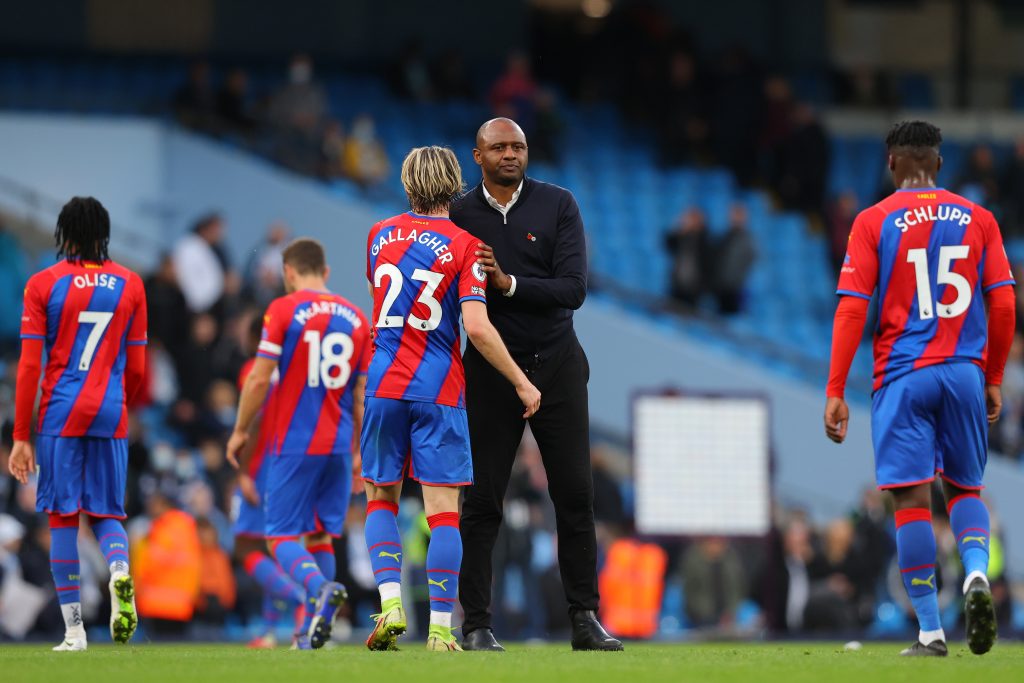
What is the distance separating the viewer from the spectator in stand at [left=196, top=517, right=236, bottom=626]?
16562mm

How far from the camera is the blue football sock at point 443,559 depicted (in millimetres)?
8547

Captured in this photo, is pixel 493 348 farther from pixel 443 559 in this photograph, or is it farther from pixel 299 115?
pixel 299 115

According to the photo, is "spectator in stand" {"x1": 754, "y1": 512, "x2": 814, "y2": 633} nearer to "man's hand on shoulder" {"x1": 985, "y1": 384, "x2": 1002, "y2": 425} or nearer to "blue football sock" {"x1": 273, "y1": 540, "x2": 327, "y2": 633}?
"blue football sock" {"x1": 273, "y1": 540, "x2": 327, "y2": 633}

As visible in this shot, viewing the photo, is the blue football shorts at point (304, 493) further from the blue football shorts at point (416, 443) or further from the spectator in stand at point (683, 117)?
the spectator in stand at point (683, 117)

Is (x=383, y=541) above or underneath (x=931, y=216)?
underneath

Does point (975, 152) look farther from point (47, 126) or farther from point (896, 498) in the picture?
point (896, 498)

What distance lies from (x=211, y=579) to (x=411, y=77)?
10.4 metres

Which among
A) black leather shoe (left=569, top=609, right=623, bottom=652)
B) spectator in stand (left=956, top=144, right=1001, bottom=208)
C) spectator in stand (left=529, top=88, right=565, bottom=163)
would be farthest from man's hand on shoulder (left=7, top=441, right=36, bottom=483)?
spectator in stand (left=956, top=144, right=1001, bottom=208)

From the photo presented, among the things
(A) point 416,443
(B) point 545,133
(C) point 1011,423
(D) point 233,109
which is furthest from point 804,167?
(A) point 416,443

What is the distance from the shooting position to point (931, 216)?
854 cm

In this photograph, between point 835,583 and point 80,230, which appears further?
point 835,583

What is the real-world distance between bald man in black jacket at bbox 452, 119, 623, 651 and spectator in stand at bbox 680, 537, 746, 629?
9652 millimetres

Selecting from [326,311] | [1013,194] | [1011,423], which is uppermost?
[1013,194]

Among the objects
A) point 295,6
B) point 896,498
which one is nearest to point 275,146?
point 295,6
